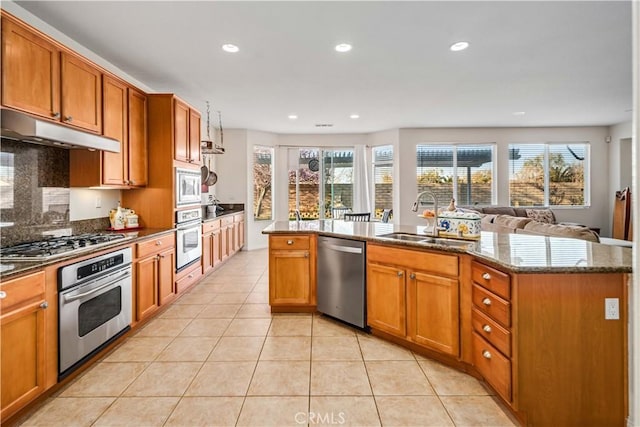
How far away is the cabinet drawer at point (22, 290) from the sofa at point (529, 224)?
366 centimetres

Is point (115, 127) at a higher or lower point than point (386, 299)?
higher

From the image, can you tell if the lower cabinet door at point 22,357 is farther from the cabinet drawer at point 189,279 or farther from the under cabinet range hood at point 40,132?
the cabinet drawer at point 189,279

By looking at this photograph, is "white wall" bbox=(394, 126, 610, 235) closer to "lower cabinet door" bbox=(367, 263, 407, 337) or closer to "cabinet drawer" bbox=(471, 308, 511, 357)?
"lower cabinet door" bbox=(367, 263, 407, 337)

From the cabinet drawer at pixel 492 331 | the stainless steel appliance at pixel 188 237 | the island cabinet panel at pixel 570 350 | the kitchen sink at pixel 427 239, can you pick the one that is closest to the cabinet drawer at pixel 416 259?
the kitchen sink at pixel 427 239

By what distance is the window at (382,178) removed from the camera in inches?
299

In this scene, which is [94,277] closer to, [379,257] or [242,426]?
[242,426]

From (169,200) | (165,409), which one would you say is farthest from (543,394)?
(169,200)

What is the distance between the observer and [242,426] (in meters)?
1.81

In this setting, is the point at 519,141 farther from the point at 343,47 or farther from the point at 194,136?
the point at 194,136

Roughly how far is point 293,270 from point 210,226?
214 centimetres

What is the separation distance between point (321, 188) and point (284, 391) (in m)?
5.98

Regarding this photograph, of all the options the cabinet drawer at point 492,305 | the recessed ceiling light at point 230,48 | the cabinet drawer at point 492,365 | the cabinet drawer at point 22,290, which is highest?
the recessed ceiling light at point 230,48

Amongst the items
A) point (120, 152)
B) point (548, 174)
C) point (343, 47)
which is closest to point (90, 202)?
point (120, 152)

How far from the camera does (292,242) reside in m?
3.42
